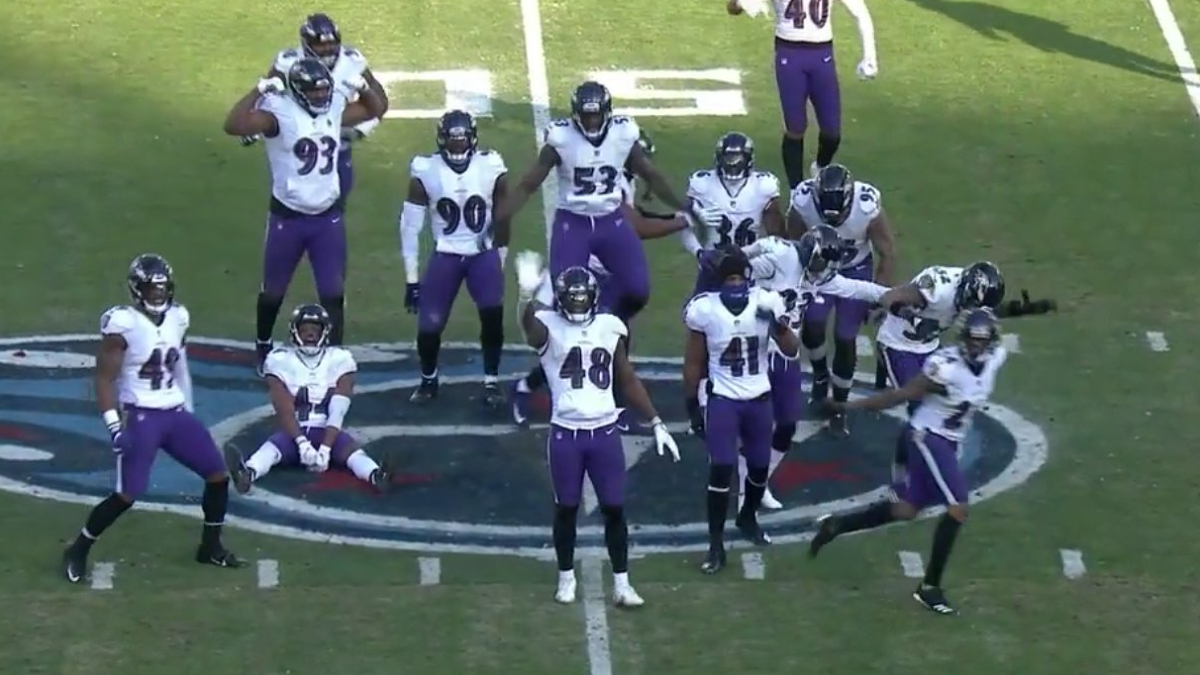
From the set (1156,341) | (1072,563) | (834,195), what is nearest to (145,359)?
(834,195)

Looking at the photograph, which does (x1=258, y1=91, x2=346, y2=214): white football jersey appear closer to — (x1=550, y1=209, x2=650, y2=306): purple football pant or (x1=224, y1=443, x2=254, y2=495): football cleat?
(x1=550, y1=209, x2=650, y2=306): purple football pant

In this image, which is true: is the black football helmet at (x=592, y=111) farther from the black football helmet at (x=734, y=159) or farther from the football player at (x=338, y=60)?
the football player at (x=338, y=60)

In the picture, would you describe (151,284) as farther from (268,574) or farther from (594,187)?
(594,187)

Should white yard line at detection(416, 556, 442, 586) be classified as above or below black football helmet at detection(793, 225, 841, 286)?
below

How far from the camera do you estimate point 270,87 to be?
13852 millimetres

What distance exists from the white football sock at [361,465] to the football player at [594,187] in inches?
57.7

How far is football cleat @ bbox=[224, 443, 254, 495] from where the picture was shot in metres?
13.0

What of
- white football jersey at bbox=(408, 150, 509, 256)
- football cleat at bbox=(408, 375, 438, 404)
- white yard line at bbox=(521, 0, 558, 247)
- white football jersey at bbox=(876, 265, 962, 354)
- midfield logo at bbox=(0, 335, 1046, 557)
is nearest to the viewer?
midfield logo at bbox=(0, 335, 1046, 557)

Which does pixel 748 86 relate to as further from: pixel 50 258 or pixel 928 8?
pixel 50 258

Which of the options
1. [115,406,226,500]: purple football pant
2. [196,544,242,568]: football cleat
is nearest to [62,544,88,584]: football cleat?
[115,406,226,500]: purple football pant

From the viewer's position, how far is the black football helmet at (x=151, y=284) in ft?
39.3

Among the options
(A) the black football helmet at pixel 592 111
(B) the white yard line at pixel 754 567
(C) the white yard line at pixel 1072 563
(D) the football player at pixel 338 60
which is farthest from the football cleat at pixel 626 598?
(D) the football player at pixel 338 60

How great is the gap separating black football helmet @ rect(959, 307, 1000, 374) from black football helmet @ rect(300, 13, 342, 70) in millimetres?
4197

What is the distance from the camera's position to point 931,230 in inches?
643
